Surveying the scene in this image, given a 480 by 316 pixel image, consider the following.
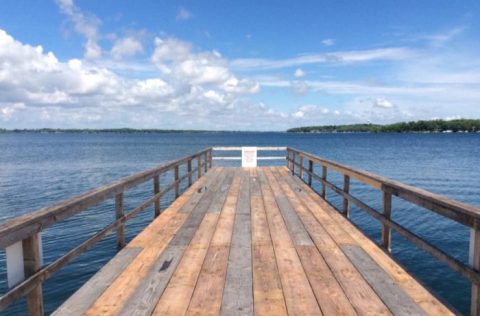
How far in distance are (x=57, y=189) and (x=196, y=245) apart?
17187 millimetres

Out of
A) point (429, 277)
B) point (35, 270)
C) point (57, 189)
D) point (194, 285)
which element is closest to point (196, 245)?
point (194, 285)

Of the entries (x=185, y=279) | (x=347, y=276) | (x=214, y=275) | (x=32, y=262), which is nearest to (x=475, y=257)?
(x=347, y=276)

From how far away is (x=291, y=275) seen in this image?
3820 mm

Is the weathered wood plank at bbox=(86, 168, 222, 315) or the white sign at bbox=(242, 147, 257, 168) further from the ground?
the white sign at bbox=(242, 147, 257, 168)

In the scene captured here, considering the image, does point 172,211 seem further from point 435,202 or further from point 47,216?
point 435,202

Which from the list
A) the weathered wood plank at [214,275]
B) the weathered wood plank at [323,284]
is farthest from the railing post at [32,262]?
the weathered wood plank at [323,284]

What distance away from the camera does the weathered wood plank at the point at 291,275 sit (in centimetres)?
309

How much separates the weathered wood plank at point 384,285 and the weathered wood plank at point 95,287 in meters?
2.58

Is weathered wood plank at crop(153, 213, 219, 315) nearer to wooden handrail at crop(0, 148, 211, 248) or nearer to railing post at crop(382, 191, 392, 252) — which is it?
wooden handrail at crop(0, 148, 211, 248)

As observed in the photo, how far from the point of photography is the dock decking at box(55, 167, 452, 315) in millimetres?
3109

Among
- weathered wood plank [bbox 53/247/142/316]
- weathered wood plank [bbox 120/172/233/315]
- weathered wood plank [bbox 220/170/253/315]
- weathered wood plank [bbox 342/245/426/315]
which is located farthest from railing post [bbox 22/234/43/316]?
weathered wood plank [bbox 342/245/426/315]

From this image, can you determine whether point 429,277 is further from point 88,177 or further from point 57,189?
point 88,177

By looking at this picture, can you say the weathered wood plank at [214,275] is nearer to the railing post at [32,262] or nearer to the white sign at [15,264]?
the railing post at [32,262]

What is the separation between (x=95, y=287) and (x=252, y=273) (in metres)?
1.57
